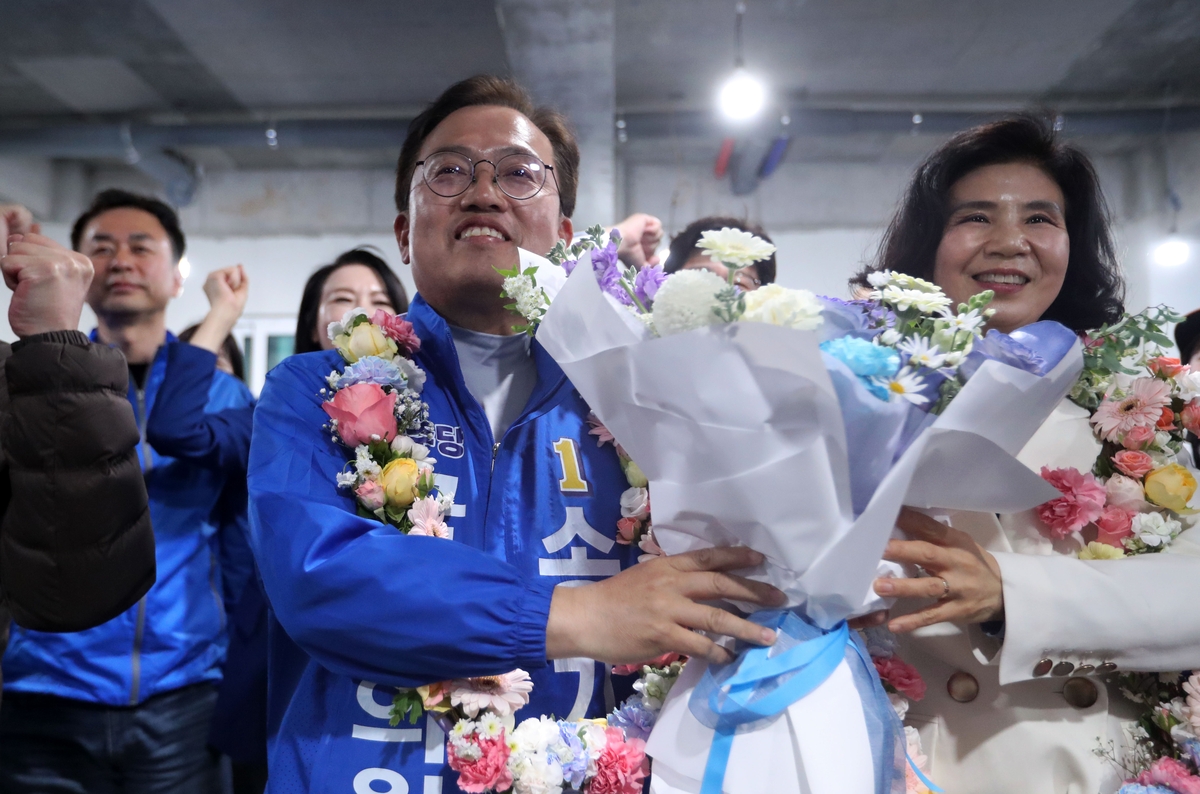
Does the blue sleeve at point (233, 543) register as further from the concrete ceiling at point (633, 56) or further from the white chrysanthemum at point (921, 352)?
the concrete ceiling at point (633, 56)

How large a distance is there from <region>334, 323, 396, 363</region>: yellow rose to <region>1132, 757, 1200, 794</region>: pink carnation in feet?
4.39

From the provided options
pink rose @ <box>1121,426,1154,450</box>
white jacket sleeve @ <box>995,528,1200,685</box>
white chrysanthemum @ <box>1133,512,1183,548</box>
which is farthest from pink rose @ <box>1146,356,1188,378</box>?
white jacket sleeve @ <box>995,528,1200,685</box>

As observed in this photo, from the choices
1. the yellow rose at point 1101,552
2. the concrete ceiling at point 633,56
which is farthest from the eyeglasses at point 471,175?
the concrete ceiling at point 633,56

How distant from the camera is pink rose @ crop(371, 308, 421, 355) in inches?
58.0

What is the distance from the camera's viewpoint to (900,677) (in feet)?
4.21

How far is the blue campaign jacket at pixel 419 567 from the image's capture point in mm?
1069

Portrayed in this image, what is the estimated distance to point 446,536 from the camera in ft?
4.18

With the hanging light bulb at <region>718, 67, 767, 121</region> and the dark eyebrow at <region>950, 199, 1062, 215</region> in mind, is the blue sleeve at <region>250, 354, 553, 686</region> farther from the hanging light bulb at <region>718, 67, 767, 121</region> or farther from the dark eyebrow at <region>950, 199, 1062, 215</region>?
the hanging light bulb at <region>718, 67, 767, 121</region>

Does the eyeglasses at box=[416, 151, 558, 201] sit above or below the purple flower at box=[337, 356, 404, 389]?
above

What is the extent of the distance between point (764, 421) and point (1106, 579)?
2.41 ft

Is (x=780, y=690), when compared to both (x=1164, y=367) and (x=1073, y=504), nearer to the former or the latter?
(x=1073, y=504)

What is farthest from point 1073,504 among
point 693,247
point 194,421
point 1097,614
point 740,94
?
point 740,94

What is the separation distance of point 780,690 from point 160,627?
5.85 ft

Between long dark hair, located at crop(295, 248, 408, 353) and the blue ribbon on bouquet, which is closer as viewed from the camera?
the blue ribbon on bouquet
